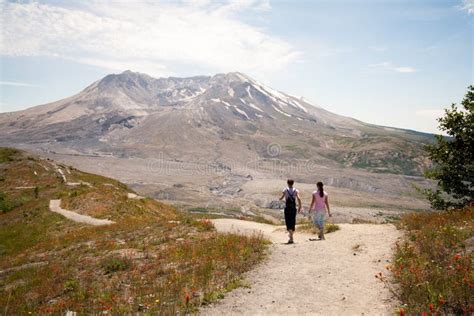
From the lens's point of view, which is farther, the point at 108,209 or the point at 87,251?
the point at 108,209

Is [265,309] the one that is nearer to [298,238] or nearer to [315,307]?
[315,307]

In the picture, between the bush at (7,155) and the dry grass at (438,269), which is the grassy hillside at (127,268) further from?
the bush at (7,155)

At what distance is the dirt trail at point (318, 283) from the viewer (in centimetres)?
929

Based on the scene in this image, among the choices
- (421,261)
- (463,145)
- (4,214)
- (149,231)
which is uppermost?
(463,145)

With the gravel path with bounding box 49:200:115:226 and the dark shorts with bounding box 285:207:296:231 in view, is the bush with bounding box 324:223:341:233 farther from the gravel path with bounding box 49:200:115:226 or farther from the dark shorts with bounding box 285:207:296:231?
the gravel path with bounding box 49:200:115:226

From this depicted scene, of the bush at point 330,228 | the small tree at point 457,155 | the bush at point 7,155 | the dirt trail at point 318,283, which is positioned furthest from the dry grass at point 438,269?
the bush at point 7,155

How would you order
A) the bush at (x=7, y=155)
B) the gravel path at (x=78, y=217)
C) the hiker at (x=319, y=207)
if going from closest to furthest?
the hiker at (x=319, y=207), the gravel path at (x=78, y=217), the bush at (x=7, y=155)

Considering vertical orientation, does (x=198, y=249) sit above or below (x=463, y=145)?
below

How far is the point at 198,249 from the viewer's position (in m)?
15.1

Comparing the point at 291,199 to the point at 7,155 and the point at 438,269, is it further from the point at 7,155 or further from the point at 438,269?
the point at 7,155

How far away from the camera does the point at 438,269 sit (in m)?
9.87

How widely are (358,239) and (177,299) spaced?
10.3 meters

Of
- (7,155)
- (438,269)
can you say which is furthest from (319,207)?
(7,155)

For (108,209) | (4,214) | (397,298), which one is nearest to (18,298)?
(397,298)
